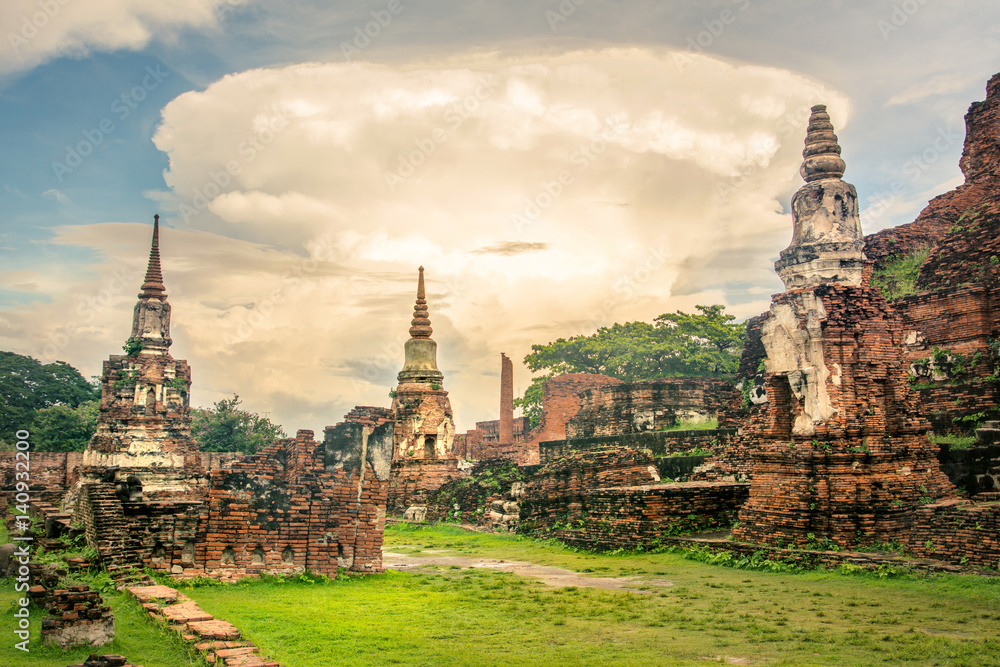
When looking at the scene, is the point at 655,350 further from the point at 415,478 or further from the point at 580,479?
the point at 580,479

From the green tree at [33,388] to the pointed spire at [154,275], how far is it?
18.6m

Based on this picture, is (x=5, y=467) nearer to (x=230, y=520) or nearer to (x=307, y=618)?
(x=230, y=520)

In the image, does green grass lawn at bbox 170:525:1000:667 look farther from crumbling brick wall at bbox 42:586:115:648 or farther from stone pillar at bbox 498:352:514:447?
stone pillar at bbox 498:352:514:447

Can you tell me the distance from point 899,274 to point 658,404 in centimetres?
727

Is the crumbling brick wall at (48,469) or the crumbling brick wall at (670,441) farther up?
the crumbling brick wall at (670,441)

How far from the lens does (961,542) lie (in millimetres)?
9820

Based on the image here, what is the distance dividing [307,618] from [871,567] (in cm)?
653

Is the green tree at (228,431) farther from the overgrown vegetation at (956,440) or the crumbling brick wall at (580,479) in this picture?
the overgrown vegetation at (956,440)

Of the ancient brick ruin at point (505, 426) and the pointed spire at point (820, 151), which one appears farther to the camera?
the ancient brick ruin at point (505, 426)

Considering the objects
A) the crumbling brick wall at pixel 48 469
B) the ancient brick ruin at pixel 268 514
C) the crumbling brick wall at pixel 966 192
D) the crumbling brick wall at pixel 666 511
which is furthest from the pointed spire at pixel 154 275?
the crumbling brick wall at pixel 966 192

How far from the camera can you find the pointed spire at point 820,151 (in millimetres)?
13039

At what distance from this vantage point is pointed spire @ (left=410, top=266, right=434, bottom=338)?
26.7 metres

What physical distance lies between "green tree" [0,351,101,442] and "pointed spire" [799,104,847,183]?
1424 inches

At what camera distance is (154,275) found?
78.9 feet
